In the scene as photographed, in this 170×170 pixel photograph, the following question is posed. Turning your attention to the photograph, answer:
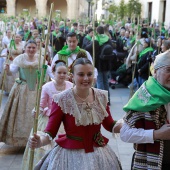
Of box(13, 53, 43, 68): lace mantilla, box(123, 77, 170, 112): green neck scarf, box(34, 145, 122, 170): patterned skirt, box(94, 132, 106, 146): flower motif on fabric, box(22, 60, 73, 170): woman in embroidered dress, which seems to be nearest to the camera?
box(123, 77, 170, 112): green neck scarf

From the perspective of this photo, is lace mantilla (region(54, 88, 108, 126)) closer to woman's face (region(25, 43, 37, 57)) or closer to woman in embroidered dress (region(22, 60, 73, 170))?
woman in embroidered dress (region(22, 60, 73, 170))

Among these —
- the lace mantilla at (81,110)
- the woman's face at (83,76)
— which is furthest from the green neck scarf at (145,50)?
the woman's face at (83,76)

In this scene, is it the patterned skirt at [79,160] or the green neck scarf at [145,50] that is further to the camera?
the green neck scarf at [145,50]

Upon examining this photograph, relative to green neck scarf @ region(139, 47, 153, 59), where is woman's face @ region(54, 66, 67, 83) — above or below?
above

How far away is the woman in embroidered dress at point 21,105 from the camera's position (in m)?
5.65

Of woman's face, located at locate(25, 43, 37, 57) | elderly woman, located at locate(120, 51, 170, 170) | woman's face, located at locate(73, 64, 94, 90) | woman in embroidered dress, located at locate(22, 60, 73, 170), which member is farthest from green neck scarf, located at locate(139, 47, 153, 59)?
elderly woman, located at locate(120, 51, 170, 170)

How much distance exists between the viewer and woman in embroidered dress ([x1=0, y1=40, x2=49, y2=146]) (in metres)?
5.65

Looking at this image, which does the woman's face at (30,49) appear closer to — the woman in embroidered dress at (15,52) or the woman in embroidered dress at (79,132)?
the woman in embroidered dress at (15,52)

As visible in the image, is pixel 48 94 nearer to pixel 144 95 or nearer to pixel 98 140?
pixel 98 140

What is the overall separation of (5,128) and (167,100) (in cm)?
373

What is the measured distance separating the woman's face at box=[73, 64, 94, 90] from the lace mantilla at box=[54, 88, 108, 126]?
5.6 inches

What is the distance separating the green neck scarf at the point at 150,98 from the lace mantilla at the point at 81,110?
19.7 inches

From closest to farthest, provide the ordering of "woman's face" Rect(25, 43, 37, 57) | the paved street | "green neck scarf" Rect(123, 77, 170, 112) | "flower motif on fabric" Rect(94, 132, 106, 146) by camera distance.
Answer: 1. "green neck scarf" Rect(123, 77, 170, 112)
2. "flower motif on fabric" Rect(94, 132, 106, 146)
3. the paved street
4. "woman's face" Rect(25, 43, 37, 57)

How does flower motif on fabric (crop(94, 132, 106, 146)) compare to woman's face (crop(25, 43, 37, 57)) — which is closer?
flower motif on fabric (crop(94, 132, 106, 146))
